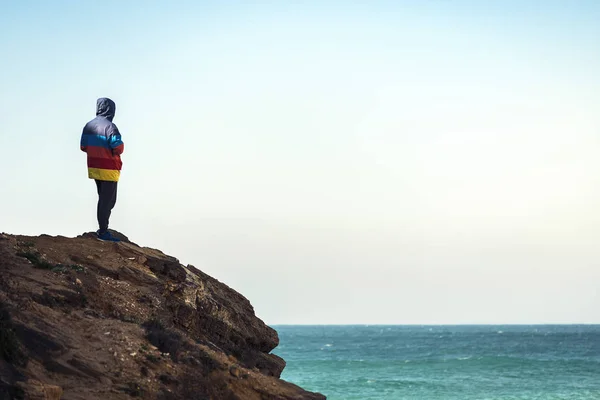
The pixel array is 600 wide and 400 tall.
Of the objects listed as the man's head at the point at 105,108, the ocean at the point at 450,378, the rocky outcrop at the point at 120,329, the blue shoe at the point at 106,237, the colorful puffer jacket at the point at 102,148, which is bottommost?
the ocean at the point at 450,378

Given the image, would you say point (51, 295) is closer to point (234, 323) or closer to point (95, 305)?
point (95, 305)

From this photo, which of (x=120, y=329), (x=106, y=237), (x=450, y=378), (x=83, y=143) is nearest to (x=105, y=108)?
(x=83, y=143)

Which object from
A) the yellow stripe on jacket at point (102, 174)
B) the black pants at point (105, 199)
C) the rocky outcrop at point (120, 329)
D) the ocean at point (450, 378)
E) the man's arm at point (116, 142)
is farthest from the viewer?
the ocean at point (450, 378)

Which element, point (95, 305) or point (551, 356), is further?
point (551, 356)

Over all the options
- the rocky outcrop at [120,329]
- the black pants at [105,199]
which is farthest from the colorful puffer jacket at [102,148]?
the rocky outcrop at [120,329]

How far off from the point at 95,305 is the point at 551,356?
74.1 meters

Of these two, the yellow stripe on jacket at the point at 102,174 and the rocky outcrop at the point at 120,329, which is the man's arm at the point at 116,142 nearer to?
the yellow stripe on jacket at the point at 102,174

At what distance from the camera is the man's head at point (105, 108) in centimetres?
1452

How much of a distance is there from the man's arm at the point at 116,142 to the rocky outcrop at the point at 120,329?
162 cm

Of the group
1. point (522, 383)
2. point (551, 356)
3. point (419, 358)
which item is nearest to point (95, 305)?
point (522, 383)

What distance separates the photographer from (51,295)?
11469 millimetres

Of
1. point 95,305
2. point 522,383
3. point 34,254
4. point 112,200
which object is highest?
point 112,200

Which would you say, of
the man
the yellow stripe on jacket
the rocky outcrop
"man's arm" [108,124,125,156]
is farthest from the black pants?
"man's arm" [108,124,125,156]

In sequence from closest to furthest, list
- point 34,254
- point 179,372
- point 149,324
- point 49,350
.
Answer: point 49,350 < point 179,372 < point 149,324 < point 34,254
